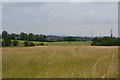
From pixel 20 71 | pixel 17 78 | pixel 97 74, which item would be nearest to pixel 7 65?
pixel 20 71

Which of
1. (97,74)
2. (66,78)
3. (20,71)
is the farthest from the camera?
(20,71)

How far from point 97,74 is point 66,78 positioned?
2.77 feet

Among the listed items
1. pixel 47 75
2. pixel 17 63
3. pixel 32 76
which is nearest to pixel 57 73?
pixel 47 75

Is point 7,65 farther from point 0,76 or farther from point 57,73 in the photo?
point 57,73

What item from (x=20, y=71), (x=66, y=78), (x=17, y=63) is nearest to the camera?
(x=66, y=78)

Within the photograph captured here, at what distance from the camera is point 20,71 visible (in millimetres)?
4270

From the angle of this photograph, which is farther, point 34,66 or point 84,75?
point 34,66

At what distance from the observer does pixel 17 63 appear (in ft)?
16.8

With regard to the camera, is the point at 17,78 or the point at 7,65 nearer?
the point at 17,78

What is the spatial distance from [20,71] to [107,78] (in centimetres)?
238

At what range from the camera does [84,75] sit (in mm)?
3795

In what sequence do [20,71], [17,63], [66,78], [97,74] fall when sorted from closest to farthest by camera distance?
[66,78], [97,74], [20,71], [17,63]

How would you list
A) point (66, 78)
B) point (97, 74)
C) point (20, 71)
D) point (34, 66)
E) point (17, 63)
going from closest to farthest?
point (66, 78)
point (97, 74)
point (20, 71)
point (34, 66)
point (17, 63)

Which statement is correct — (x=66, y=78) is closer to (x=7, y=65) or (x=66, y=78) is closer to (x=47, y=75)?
(x=47, y=75)
